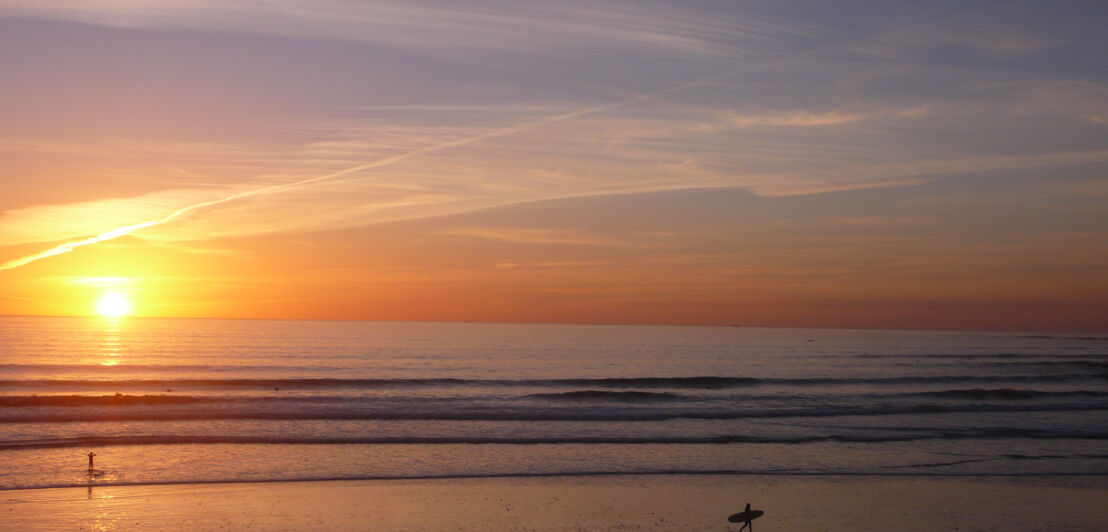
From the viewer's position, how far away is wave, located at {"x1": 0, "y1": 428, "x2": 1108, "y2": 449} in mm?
22141

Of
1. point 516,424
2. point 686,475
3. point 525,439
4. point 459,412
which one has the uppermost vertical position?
point 459,412

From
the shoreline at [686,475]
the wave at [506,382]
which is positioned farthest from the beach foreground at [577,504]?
the wave at [506,382]

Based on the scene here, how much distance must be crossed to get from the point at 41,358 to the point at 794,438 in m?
60.2

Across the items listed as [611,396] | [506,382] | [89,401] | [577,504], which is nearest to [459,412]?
[611,396]

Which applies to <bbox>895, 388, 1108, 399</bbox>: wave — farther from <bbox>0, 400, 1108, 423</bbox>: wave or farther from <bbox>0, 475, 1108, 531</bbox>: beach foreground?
<bbox>0, 475, 1108, 531</bbox>: beach foreground

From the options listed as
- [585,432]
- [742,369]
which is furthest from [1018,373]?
[585,432]

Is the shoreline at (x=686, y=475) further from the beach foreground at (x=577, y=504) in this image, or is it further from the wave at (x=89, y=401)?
the wave at (x=89, y=401)

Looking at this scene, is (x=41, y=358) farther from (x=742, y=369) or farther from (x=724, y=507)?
(x=724, y=507)

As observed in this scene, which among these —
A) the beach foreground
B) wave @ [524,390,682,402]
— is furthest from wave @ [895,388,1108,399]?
the beach foreground

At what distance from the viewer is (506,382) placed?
47406 millimetres

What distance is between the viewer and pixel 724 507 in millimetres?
15258

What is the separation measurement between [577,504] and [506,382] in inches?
1269

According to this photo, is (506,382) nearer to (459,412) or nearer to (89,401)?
(459,412)

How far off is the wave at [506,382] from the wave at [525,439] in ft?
60.3
